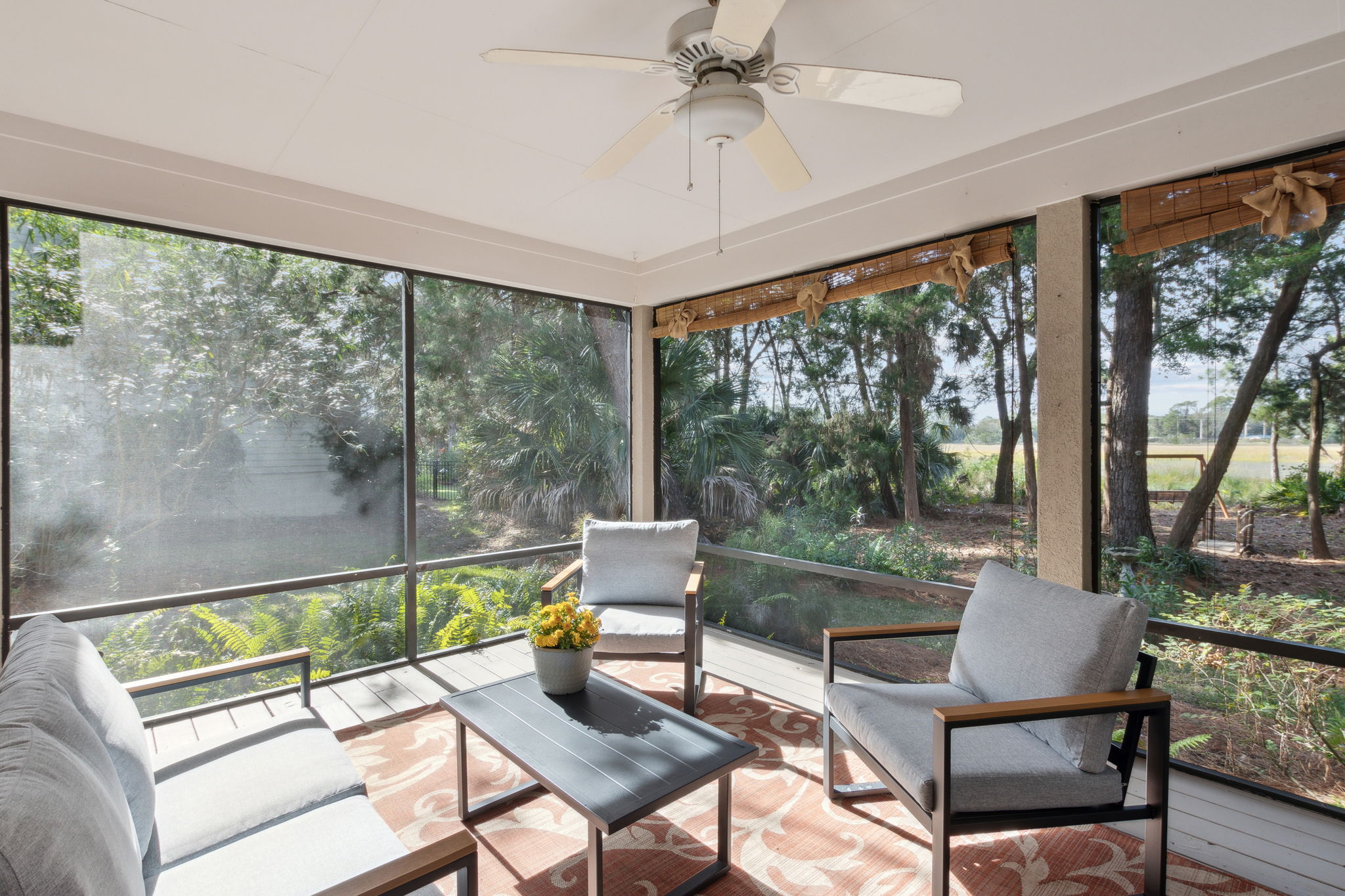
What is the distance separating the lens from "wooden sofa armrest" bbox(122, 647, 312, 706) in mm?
1991

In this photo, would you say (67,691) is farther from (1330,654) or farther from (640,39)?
(1330,654)

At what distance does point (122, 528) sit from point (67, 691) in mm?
1895

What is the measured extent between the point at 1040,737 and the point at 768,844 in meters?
0.94

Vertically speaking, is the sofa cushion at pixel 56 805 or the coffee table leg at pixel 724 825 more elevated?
the sofa cushion at pixel 56 805

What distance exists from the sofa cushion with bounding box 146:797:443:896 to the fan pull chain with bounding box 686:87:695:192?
2.02 meters

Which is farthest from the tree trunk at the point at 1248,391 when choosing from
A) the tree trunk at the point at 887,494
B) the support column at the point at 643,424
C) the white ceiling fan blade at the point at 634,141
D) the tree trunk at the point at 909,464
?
the support column at the point at 643,424

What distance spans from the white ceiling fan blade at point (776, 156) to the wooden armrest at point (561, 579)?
6.93 feet

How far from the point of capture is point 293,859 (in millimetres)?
1439

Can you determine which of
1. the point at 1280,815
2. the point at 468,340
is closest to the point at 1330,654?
the point at 1280,815

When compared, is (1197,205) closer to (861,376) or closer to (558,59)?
(861,376)

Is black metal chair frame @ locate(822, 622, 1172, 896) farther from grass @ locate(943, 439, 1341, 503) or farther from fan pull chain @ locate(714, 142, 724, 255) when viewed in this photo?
fan pull chain @ locate(714, 142, 724, 255)

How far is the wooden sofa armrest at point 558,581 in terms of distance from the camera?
322 cm

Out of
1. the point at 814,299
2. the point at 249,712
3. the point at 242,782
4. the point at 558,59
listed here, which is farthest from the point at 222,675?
the point at 814,299

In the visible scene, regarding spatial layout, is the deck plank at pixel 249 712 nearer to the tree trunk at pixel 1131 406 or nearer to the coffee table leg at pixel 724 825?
the coffee table leg at pixel 724 825
